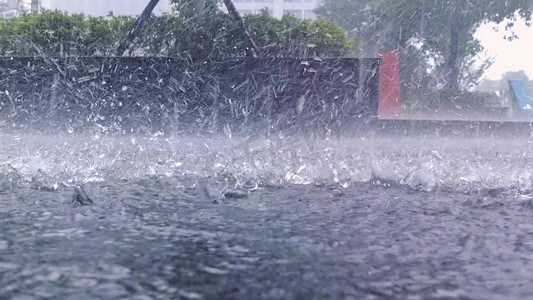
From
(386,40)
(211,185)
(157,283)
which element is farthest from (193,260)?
(386,40)

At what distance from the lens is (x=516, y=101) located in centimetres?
2098

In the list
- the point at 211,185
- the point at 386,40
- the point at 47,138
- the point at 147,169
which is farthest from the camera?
the point at 386,40

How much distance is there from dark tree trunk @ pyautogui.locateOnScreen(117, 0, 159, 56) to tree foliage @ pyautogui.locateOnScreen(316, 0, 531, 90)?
9149 mm

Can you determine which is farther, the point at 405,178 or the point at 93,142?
the point at 93,142

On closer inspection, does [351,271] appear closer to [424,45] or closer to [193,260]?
[193,260]

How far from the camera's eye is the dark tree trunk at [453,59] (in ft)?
57.0

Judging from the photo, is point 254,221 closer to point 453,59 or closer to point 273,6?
point 273,6

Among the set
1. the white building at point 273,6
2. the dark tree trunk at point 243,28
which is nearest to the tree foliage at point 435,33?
the white building at point 273,6

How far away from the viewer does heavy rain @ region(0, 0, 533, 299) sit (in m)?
1.82

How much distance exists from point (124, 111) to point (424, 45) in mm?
13876

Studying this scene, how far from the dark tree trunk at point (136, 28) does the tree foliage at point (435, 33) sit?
915 cm

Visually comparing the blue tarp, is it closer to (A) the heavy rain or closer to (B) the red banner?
(B) the red banner

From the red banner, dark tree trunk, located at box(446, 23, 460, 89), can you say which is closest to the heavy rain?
the red banner

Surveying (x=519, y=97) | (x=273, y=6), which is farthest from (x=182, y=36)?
(x=519, y=97)
